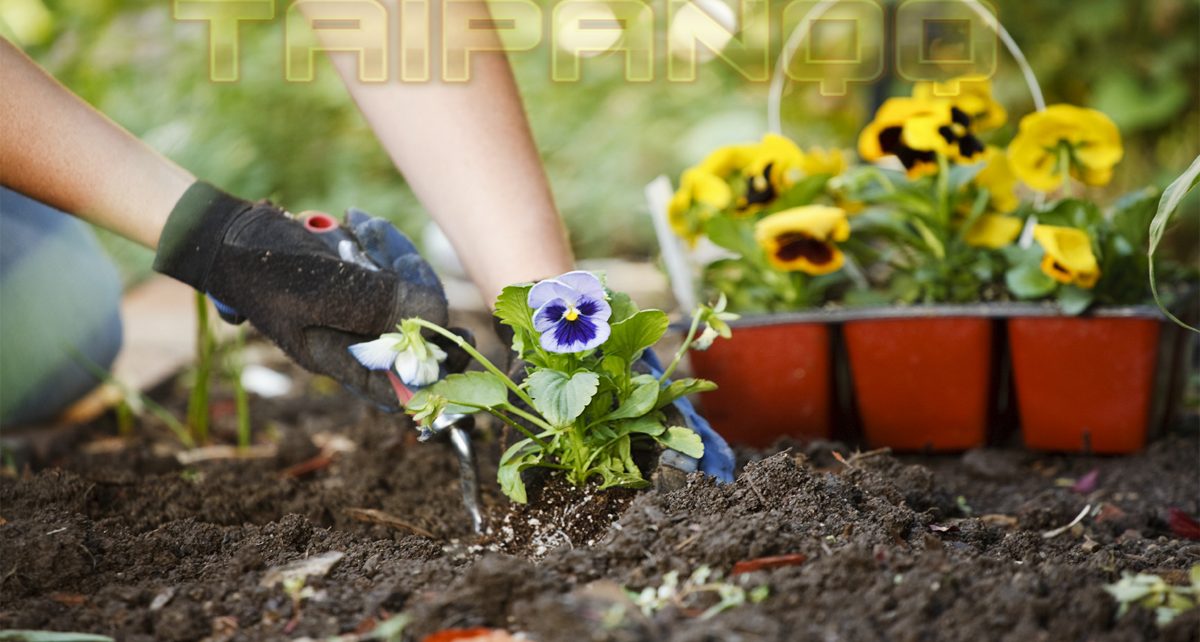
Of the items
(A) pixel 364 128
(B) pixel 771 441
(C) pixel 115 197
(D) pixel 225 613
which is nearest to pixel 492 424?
(B) pixel 771 441

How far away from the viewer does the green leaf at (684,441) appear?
3.83 ft

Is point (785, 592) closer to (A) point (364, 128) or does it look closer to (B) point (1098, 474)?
(B) point (1098, 474)

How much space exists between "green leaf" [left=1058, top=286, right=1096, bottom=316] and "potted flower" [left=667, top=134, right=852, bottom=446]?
33 centimetres

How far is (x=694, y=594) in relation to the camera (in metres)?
0.91

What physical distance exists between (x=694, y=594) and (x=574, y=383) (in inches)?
11.2

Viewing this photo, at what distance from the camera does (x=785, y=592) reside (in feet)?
2.93

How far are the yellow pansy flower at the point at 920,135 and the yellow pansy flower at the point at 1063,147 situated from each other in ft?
0.24

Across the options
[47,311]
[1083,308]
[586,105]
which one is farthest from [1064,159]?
[586,105]

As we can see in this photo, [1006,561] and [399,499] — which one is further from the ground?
[1006,561]

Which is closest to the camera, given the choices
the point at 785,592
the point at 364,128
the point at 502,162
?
the point at 785,592

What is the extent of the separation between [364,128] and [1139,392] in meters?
3.49

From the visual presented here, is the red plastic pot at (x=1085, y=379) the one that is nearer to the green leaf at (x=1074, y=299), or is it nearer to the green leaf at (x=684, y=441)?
the green leaf at (x=1074, y=299)

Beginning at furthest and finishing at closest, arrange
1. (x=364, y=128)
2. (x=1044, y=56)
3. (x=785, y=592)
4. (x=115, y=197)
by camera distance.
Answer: (x=364, y=128), (x=1044, y=56), (x=115, y=197), (x=785, y=592)

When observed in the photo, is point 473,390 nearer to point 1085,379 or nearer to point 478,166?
point 478,166
